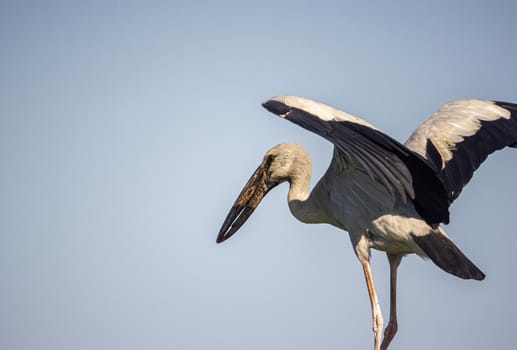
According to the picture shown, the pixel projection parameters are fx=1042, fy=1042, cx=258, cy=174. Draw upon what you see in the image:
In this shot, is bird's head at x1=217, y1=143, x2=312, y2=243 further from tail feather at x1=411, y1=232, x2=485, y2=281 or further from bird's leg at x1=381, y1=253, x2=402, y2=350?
tail feather at x1=411, y1=232, x2=485, y2=281

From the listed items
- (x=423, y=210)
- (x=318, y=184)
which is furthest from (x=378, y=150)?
(x=318, y=184)

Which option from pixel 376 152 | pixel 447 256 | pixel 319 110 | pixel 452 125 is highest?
pixel 319 110

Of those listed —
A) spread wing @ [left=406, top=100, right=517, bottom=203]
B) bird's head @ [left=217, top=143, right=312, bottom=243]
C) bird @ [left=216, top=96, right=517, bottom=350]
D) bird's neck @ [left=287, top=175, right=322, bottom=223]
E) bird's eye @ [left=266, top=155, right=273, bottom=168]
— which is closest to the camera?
bird @ [left=216, top=96, right=517, bottom=350]

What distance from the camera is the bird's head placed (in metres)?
10.0

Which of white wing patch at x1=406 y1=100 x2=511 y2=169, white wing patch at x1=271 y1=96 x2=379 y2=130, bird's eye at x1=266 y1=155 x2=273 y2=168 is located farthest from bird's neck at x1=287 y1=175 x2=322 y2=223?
white wing patch at x1=271 y1=96 x2=379 y2=130

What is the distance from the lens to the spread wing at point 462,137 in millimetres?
8891

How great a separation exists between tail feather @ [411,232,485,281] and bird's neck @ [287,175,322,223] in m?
1.42

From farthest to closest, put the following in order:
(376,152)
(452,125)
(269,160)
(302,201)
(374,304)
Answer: (269,160), (302,201), (452,125), (374,304), (376,152)

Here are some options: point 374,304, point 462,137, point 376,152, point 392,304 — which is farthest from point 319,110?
point 392,304

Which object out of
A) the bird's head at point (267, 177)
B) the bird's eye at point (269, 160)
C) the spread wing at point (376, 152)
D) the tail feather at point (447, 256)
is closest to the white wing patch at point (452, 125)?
the spread wing at point (376, 152)

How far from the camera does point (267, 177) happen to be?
33.6 ft

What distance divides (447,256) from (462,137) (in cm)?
137

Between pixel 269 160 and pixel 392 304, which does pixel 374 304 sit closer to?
pixel 392 304

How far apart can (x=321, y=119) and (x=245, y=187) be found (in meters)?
2.63
